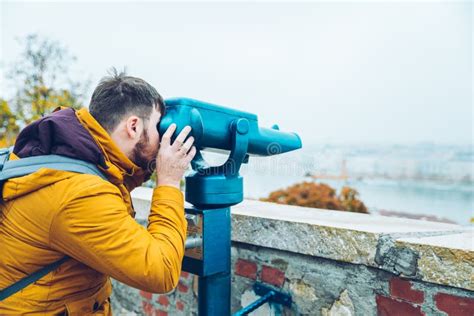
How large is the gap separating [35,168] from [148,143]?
33 centimetres

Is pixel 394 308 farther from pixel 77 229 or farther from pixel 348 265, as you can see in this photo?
pixel 77 229

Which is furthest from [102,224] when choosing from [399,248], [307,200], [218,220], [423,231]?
[307,200]

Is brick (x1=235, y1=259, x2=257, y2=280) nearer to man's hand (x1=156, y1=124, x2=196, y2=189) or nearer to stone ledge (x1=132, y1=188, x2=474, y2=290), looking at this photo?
stone ledge (x1=132, y1=188, x2=474, y2=290)

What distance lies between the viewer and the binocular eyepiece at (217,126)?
1.27 m

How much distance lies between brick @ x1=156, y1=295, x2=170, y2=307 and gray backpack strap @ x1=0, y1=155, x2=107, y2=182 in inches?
45.0

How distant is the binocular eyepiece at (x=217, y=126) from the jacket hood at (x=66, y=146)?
0.58 feet

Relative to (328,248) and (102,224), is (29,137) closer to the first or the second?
(102,224)

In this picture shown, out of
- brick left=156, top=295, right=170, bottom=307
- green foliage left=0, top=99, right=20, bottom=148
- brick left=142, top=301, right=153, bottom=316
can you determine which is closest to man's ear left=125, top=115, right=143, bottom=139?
brick left=156, top=295, right=170, bottom=307

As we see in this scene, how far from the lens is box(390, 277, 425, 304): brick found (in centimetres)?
128

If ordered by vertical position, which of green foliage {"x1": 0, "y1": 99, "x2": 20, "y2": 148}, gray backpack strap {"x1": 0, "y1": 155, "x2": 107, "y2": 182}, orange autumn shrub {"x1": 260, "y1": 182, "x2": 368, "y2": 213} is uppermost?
green foliage {"x1": 0, "y1": 99, "x2": 20, "y2": 148}

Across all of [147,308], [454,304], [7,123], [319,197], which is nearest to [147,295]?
[147,308]

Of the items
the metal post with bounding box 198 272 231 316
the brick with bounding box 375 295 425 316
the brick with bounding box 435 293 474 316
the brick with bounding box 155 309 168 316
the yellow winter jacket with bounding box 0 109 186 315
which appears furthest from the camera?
the brick with bounding box 155 309 168 316

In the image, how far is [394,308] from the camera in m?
1.33

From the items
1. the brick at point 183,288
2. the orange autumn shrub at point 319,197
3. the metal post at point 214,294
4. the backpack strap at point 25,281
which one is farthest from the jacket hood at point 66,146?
the orange autumn shrub at point 319,197
